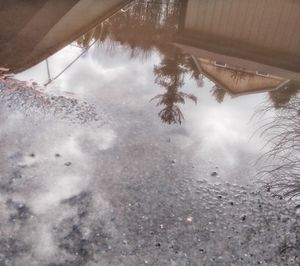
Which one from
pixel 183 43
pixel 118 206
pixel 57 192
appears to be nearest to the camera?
pixel 118 206

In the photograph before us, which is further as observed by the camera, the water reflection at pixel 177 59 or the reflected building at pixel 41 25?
the reflected building at pixel 41 25

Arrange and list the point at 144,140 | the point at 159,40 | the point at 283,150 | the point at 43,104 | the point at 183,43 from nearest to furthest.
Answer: the point at 144,140 → the point at 283,150 → the point at 43,104 → the point at 183,43 → the point at 159,40

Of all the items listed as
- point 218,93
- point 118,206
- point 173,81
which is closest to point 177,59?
point 173,81

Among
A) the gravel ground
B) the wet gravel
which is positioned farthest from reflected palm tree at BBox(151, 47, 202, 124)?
the wet gravel

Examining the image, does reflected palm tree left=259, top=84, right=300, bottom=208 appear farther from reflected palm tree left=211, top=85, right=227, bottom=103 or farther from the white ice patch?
the white ice patch

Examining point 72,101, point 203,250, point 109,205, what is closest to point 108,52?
point 72,101

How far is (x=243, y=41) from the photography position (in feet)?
39.1

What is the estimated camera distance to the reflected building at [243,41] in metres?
9.72

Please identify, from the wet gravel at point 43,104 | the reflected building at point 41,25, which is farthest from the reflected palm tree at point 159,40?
the wet gravel at point 43,104

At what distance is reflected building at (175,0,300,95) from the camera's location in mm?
9719

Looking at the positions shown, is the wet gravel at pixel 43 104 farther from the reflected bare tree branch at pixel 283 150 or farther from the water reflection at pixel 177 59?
the reflected bare tree branch at pixel 283 150

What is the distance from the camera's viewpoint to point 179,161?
6738 mm

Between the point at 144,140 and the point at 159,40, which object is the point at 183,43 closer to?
the point at 159,40

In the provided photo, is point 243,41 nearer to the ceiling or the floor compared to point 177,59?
nearer to the ceiling
